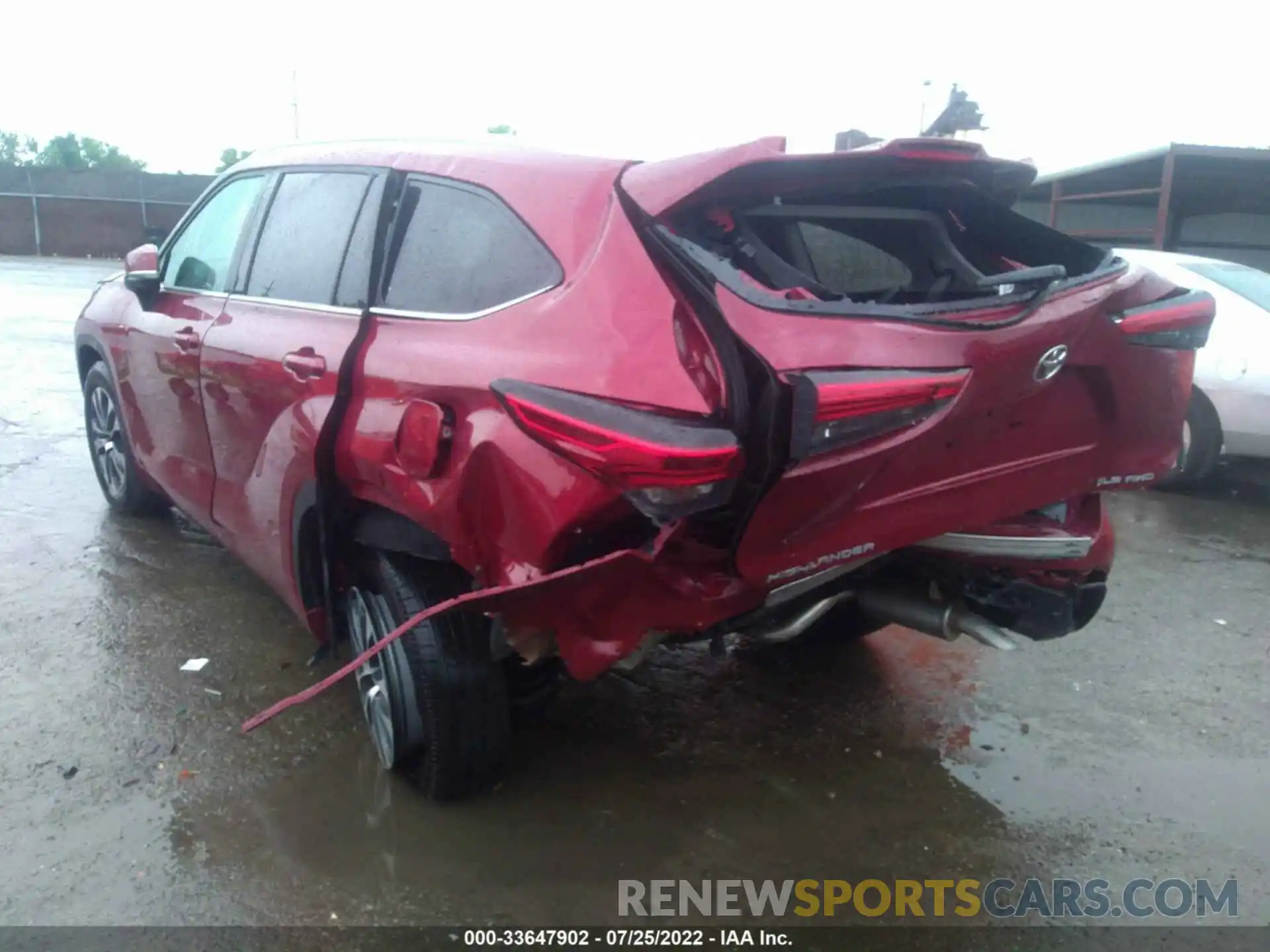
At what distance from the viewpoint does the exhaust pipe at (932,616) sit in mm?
3135

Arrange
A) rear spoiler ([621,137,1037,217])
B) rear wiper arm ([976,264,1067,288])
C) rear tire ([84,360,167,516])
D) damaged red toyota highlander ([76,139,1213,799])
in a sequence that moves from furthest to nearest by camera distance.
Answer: rear tire ([84,360,167,516])
rear wiper arm ([976,264,1067,288])
rear spoiler ([621,137,1037,217])
damaged red toyota highlander ([76,139,1213,799])

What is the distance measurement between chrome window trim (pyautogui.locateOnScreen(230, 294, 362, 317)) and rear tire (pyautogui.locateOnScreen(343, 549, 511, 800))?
0.73 meters

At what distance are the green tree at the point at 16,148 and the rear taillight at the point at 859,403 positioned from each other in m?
67.1

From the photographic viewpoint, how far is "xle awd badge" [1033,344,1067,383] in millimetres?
2611

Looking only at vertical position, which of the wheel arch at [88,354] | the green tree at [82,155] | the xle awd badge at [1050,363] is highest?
the green tree at [82,155]

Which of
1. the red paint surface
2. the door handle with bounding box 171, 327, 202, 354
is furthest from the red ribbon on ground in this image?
the door handle with bounding box 171, 327, 202, 354

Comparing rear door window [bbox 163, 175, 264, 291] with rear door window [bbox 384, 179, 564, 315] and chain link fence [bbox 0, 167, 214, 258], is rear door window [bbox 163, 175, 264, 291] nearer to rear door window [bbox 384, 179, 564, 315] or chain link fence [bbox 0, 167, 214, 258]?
rear door window [bbox 384, 179, 564, 315]

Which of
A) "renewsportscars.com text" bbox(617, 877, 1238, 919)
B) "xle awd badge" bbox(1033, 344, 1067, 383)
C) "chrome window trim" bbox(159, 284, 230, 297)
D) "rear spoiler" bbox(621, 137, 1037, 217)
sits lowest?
"renewsportscars.com text" bbox(617, 877, 1238, 919)

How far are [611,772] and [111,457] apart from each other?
3.55 meters

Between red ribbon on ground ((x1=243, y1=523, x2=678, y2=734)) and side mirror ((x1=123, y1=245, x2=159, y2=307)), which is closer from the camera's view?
red ribbon on ground ((x1=243, y1=523, x2=678, y2=734))

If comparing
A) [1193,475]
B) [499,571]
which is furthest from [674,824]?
[1193,475]

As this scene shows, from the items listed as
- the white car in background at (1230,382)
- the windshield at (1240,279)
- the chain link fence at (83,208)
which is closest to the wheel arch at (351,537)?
the white car in background at (1230,382)

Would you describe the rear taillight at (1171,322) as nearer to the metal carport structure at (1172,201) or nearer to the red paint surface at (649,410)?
the red paint surface at (649,410)

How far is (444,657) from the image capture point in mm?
2891
